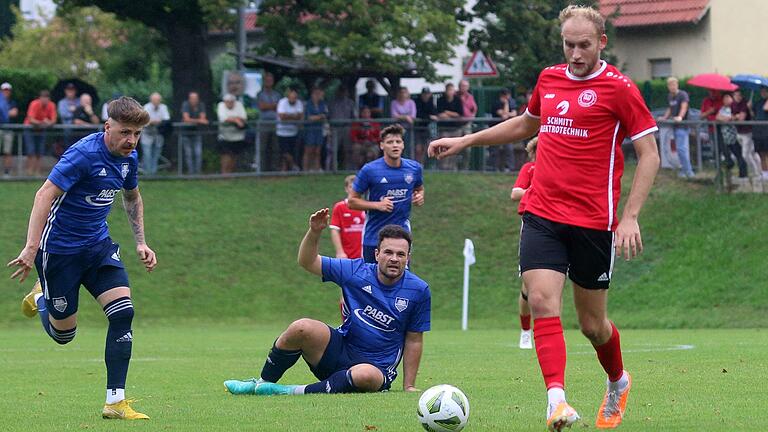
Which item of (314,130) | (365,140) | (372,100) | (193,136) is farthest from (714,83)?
(193,136)

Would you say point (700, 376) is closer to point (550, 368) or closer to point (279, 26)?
point (550, 368)

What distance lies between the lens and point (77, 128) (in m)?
27.8

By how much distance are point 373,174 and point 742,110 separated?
12641mm

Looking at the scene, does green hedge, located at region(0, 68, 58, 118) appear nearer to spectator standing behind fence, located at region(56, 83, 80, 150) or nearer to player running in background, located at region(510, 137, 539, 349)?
spectator standing behind fence, located at region(56, 83, 80, 150)

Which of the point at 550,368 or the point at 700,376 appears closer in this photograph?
the point at 550,368

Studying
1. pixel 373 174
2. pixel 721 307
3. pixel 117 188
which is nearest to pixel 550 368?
pixel 117 188

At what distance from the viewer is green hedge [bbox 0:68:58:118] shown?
124ft

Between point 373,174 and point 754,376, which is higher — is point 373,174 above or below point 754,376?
above

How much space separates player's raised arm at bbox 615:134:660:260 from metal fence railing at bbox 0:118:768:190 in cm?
1963

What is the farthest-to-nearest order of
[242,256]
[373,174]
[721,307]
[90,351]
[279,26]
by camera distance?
[279,26], [242,256], [721,307], [90,351], [373,174]

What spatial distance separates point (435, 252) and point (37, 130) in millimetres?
8177

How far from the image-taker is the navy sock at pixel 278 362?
34.0 feet

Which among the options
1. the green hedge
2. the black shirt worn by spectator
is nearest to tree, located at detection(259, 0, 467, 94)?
the black shirt worn by spectator

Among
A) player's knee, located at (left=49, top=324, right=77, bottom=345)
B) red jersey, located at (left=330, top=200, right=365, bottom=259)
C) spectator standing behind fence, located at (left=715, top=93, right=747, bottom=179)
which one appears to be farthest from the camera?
spectator standing behind fence, located at (left=715, top=93, right=747, bottom=179)
